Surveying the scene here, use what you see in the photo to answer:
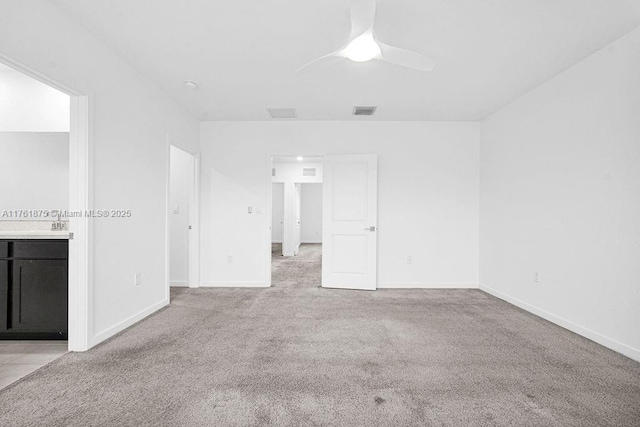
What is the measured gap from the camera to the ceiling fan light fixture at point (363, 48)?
2070 mm

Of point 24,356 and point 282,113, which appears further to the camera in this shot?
point 282,113

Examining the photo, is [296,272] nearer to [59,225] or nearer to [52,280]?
[59,225]

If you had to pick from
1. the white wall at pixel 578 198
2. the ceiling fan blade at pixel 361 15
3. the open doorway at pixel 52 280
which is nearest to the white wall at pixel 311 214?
the white wall at pixel 578 198

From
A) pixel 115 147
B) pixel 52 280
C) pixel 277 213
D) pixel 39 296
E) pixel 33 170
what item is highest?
pixel 115 147

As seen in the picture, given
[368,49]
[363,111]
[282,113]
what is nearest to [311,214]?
[282,113]

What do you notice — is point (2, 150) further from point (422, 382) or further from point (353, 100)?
point (422, 382)

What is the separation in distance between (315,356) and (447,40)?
9.14 feet

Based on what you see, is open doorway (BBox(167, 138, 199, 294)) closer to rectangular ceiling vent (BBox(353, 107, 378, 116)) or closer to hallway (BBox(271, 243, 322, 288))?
hallway (BBox(271, 243, 322, 288))

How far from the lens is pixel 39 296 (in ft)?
8.54

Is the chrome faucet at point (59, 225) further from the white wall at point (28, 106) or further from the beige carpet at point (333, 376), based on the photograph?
the beige carpet at point (333, 376)

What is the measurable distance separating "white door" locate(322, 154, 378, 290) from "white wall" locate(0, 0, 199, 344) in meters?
2.24

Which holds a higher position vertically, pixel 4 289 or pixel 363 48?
pixel 363 48

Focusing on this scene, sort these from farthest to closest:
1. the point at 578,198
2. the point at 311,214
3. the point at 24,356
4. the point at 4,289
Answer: the point at 311,214 < the point at 578,198 < the point at 4,289 < the point at 24,356

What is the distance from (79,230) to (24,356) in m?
1.05
